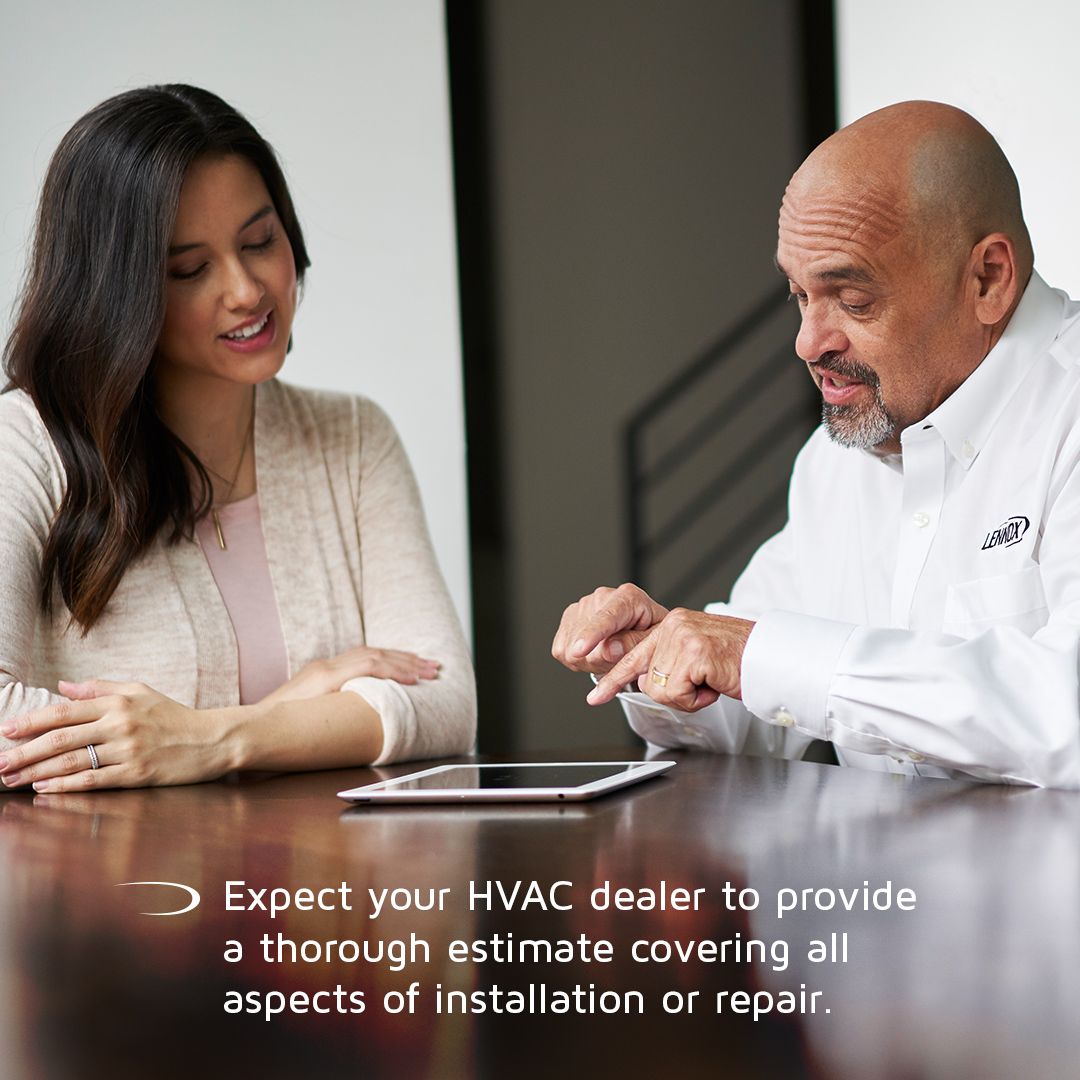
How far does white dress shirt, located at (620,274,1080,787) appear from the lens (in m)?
1.22

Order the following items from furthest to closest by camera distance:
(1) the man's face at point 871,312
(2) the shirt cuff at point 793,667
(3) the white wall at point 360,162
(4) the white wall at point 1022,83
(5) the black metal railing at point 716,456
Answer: (5) the black metal railing at point 716,456
(3) the white wall at point 360,162
(4) the white wall at point 1022,83
(1) the man's face at point 871,312
(2) the shirt cuff at point 793,667

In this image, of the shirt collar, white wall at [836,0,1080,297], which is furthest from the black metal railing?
the shirt collar

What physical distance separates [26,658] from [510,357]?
2608mm

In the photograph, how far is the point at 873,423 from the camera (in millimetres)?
1679

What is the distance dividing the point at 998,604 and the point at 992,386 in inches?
11.1

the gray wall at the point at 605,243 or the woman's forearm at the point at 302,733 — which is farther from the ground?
the gray wall at the point at 605,243

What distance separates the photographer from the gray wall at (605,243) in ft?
A: 12.7

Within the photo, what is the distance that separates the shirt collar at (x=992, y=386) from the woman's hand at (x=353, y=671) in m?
0.77

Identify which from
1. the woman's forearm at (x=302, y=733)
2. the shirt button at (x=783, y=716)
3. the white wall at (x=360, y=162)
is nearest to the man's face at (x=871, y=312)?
the shirt button at (x=783, y=716)

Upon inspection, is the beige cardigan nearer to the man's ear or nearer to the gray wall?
the man's ear

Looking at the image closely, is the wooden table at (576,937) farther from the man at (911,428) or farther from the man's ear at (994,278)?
the man's ear at (994,278)

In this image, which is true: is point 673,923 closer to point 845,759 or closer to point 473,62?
point 845,759

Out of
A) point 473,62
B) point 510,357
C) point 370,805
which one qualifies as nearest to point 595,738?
point 510,357

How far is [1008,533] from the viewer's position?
153cm
